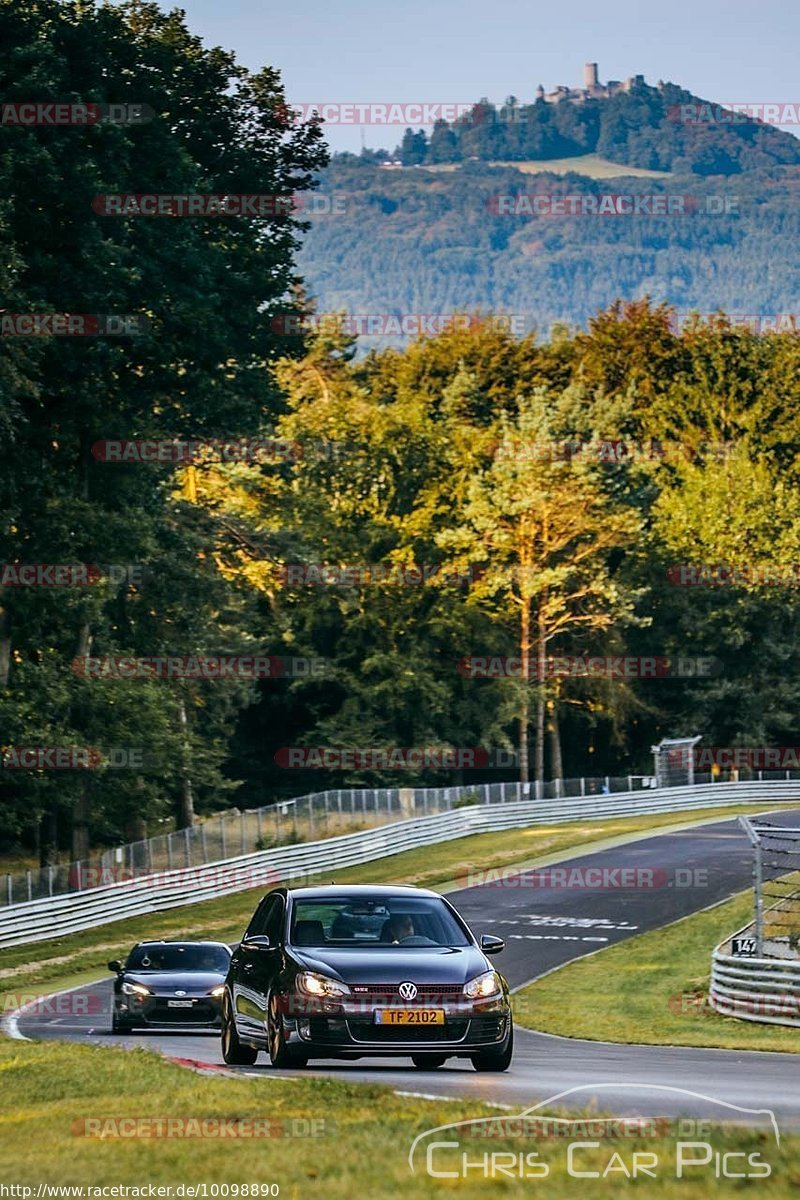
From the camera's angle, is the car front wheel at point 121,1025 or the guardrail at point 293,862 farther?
the guardrail at point 293,862

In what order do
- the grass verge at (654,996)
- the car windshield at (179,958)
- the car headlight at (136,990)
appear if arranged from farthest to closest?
the car windshield at (179,958) → the grass verge at (654,996) → the car headlight at (136,990)

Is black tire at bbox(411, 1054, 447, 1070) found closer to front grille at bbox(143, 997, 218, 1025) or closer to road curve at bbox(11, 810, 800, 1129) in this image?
road curve at bbox(11, 810, 800, 1129)

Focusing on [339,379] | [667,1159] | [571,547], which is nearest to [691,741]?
[571,547]

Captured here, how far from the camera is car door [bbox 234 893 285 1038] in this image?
16047mm

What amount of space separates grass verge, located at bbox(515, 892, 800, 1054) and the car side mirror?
6912 mm

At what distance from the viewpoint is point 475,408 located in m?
99.6

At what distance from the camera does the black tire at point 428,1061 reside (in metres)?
15.6

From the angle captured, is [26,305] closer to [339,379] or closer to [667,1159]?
[667,1159]

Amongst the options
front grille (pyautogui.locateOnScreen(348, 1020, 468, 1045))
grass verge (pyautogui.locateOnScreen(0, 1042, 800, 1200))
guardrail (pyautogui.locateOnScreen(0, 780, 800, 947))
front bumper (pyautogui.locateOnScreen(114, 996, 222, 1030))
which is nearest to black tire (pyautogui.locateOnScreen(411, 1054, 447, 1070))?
front grille (pyautogui.locateOnScreen(348, 1020, 468, 1045))

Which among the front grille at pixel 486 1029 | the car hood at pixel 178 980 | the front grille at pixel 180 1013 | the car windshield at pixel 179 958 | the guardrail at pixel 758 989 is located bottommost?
the guardrail at pixel 758 989

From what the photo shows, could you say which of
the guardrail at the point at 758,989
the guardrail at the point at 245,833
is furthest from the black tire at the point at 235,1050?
the guardrail at the point at 245,833

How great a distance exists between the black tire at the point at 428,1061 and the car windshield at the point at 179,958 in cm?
969

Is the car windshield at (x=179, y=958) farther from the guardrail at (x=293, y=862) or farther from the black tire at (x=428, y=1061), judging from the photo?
the guardrail at (x=293, y=862)

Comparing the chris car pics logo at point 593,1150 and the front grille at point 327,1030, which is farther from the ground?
the chris car pics logo at point 593,1150
